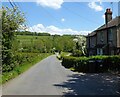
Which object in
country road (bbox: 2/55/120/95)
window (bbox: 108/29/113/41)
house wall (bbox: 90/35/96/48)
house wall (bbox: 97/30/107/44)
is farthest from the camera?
house wall (bbox: 90/35/96/48)

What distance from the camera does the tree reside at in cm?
2106

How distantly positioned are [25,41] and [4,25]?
318 feet

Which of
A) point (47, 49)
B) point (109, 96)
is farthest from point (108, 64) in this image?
point (47, 49)

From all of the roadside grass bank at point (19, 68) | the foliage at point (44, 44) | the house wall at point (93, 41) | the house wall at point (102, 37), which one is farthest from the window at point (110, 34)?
the foliage at point (44, 44)

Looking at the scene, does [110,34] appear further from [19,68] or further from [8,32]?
[8,32]

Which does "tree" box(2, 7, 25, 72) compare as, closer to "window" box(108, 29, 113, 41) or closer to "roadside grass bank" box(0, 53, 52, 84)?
"roadside grass bank" box(0, 53, 52, 84)

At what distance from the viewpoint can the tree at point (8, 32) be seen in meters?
21.1

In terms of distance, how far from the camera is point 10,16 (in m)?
22.3

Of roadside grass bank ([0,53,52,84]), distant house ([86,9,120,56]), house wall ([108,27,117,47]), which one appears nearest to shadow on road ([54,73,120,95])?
roadside grass bank ([0,53,52,84])

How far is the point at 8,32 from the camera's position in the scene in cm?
2188

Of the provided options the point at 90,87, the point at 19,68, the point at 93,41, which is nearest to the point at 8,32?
the point at 19,68

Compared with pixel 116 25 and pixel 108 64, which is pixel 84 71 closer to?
pixel 108 64

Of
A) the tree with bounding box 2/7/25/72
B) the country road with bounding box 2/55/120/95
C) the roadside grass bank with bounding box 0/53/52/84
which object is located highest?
the tree with bounding box 2/7/25/72

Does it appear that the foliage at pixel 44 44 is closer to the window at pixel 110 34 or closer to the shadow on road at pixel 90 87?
the window at pixel 110 34
